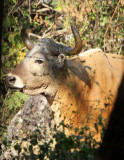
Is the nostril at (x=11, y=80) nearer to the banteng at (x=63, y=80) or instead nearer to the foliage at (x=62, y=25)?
the banteng at (x=63, y=80)

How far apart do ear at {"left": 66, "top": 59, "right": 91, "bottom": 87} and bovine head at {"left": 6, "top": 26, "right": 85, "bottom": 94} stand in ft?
0.16

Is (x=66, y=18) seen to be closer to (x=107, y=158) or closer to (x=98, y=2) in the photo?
(x=98, y=2)

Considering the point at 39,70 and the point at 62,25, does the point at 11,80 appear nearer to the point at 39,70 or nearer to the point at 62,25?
the point at 39,70

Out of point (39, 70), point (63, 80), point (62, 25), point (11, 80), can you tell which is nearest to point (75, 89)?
point (63, 80)

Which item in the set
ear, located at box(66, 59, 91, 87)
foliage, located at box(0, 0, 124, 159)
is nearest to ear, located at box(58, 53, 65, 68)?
ear, located at box(66, 59, 91, 87)

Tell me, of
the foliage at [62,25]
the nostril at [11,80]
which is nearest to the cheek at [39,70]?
the nostril at [11,80]

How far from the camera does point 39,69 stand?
477 cm

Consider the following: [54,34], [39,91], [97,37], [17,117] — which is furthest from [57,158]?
[54,34]

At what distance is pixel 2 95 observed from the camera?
7492mm

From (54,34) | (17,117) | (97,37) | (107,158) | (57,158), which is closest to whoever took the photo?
(107,158)

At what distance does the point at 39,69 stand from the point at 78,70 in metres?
0.60

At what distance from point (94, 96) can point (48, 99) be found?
673mm

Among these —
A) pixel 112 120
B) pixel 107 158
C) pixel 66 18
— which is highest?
pixel 112 120

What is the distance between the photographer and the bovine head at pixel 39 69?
4.67m
